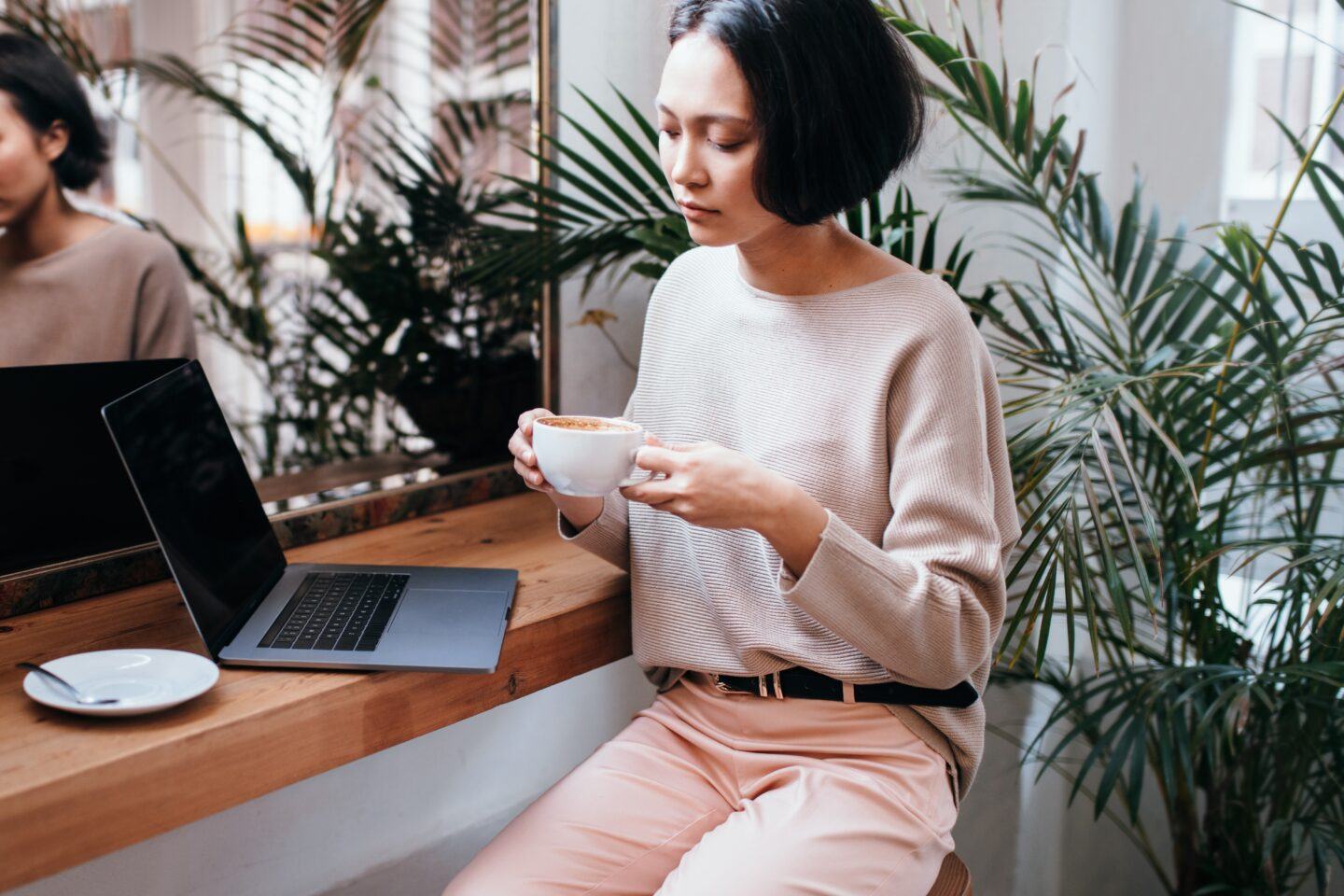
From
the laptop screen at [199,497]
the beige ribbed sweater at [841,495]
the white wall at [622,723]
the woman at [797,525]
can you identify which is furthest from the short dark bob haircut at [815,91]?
the laptop screen at [199,497]

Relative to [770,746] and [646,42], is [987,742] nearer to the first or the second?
[770,746]

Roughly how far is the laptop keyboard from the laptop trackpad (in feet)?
0.08

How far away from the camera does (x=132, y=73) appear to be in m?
1.23

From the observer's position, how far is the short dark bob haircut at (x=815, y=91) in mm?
1014

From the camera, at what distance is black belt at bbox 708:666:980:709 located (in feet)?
3.61

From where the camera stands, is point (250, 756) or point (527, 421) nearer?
point (250, 756)

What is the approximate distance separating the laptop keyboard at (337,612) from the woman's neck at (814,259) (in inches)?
20.7

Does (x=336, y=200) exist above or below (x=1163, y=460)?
above

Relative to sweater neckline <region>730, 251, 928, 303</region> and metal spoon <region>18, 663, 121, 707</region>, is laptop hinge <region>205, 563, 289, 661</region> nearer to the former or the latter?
metal spoon <region>18, 663, 121, 707</region>

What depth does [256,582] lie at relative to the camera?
1.16 meters

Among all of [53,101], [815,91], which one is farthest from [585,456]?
[53,101]

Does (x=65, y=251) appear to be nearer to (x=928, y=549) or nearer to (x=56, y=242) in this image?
(x=56, y=242)

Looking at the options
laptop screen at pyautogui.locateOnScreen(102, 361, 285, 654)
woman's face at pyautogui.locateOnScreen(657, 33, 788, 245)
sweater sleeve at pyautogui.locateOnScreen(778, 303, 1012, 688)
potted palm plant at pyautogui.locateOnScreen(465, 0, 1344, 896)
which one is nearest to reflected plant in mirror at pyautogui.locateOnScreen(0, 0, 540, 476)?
potted palm plant at pyautogui.locateOnScreen(465, 0, 1344, 896)

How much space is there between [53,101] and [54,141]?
0.04 metres
